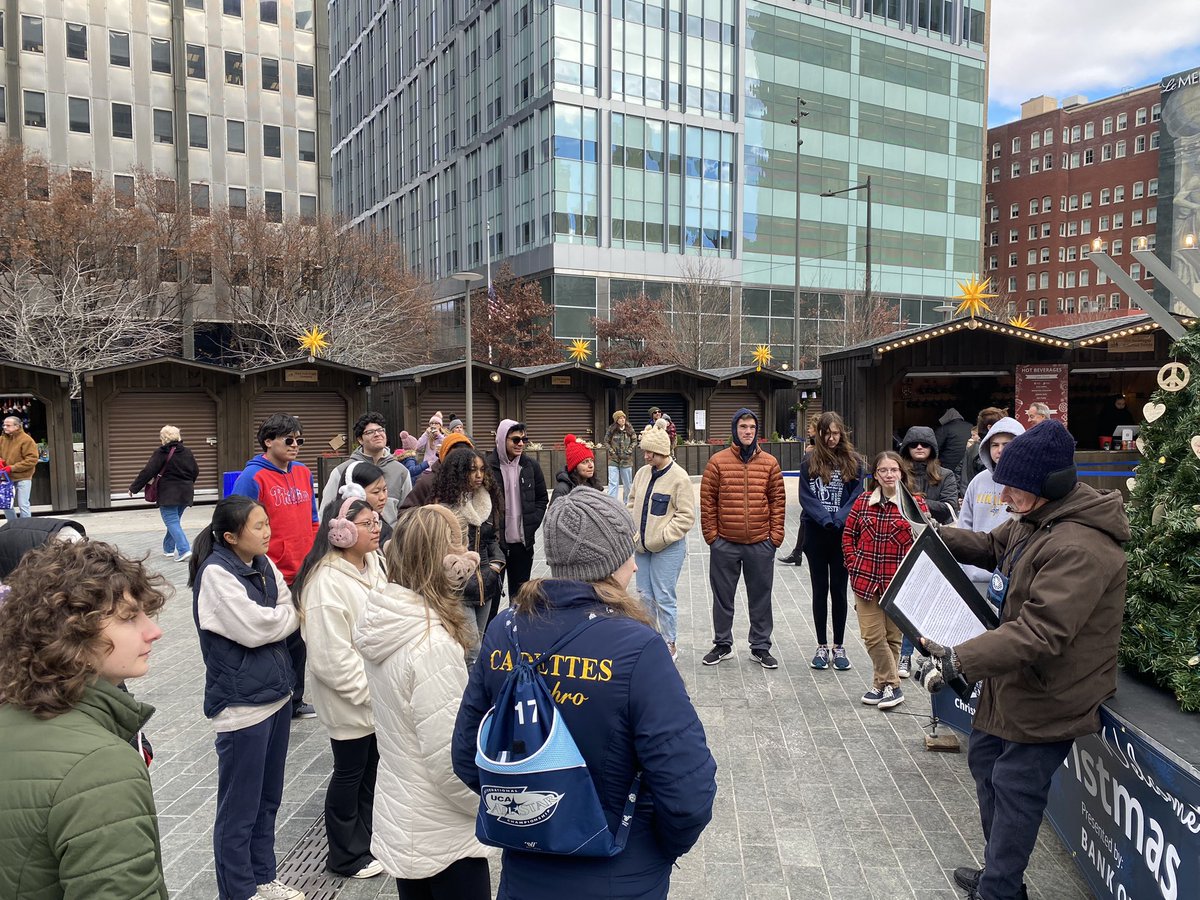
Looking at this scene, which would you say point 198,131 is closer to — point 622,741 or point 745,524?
point 745,524

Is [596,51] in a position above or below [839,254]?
above

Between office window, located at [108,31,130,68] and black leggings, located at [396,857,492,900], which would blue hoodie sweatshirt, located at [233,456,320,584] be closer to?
black leggings, located at [396,857,492,900]

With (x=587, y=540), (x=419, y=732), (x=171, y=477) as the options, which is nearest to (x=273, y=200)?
(x=171, y=477)

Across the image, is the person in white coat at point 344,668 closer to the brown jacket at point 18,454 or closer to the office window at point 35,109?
the brown jacket at point 18,454

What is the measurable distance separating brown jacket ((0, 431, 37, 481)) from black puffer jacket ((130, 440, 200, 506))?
2838 mm

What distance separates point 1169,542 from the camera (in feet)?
10.3

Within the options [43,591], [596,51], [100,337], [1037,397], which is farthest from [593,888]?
[596,51]

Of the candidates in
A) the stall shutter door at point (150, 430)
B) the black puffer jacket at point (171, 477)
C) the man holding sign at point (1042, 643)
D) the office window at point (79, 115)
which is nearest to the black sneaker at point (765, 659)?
the man holding sign at point (1042, 643)

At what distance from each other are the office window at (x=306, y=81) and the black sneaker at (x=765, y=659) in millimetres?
45556

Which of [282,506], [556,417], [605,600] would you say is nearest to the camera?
[605,600]

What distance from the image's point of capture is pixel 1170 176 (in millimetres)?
24391

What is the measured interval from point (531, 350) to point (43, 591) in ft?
132

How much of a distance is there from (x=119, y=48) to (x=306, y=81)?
28.4 feet

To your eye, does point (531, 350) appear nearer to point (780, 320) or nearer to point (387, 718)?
point (780, 320)
